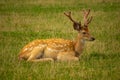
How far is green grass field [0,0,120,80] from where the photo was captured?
996cm

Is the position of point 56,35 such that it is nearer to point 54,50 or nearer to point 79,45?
point 79,45

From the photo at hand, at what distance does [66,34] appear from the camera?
1606 cm

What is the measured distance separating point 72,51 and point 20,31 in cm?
575

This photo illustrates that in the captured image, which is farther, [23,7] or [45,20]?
[23,7]

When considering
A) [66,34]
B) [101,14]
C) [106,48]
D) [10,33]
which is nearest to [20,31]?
[10,33]

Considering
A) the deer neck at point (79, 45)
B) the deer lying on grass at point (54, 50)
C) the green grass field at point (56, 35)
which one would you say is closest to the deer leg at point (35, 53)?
the deer lying on grass at point (54, 50)

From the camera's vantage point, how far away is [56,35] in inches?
623

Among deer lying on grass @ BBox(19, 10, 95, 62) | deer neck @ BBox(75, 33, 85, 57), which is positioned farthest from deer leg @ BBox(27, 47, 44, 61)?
deer neck @ BBox(75, 33, 85, 57)

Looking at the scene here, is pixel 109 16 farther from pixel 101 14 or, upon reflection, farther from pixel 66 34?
pixel 66 34

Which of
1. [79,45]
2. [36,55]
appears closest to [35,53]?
[36,55]

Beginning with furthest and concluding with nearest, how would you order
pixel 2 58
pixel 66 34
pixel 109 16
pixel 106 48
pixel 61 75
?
pixel 109 16 → pixel 66 34 → pixel 106 48 → pixel 2 58 → pixel 61 75

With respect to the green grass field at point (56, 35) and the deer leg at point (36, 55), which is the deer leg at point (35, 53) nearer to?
the deer leg at point (36, 55)

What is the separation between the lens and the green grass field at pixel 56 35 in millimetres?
9961

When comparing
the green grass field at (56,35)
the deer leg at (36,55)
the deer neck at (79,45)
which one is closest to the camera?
the green grass field at (56,35)
